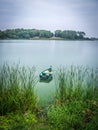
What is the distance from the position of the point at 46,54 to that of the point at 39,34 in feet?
7.04

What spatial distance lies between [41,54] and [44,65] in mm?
1655

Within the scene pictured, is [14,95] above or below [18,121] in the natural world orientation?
above

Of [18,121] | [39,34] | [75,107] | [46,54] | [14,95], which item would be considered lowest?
[18,121]

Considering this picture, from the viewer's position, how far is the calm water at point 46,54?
18.8 ft

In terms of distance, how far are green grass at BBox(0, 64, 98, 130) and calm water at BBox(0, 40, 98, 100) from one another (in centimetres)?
102

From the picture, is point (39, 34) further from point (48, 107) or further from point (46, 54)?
point (48, 107)

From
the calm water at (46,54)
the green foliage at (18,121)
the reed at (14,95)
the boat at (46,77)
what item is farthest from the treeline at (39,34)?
the green foliage at (18,121)

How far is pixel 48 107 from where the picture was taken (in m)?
2.91

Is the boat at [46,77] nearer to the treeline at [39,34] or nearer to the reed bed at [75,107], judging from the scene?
the treeline at [39,34]

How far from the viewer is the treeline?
5.03 m

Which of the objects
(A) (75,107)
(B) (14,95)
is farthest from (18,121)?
(A) (75,107)

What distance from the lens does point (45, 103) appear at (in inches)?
130

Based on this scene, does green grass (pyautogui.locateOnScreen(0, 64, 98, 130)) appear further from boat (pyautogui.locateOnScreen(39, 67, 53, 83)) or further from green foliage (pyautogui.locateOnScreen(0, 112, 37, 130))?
boat (pyautogui.locateOnScreen(39, 67, 53, 83))

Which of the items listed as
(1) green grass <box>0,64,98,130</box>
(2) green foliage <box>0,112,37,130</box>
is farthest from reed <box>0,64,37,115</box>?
(2) green foliage <box>0,112,37,130</box>
